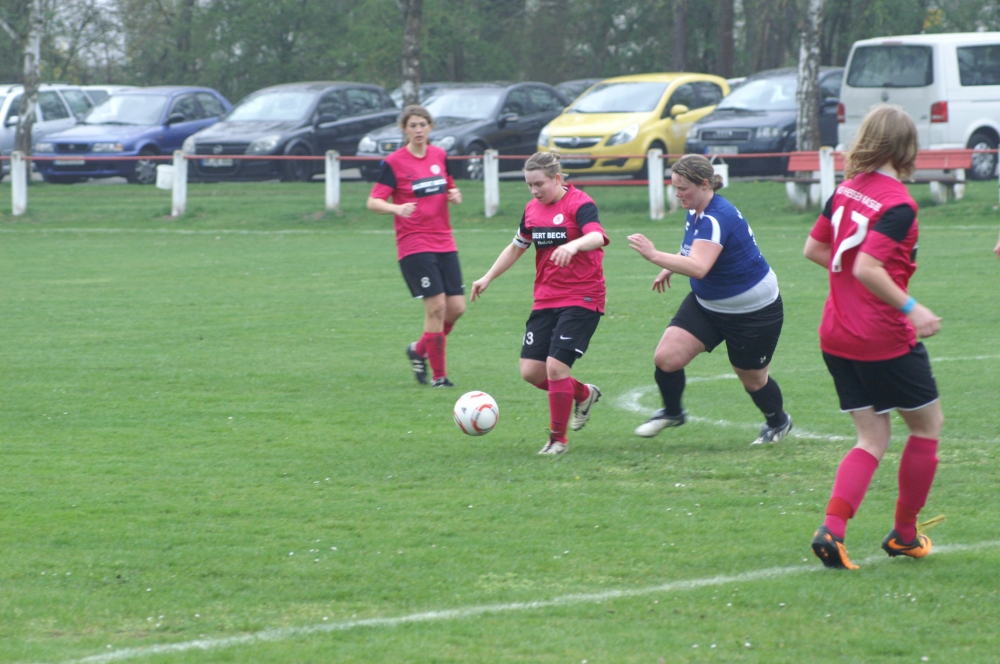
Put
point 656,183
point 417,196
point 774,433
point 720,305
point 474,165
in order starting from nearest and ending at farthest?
1. point 720,305
2. point 774,433
3. point 417,196
4. point 656,183
5. point 474,165

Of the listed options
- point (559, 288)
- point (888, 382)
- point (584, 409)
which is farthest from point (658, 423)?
point (888, 382)

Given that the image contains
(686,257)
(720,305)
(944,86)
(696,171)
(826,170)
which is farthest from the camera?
(944,86)

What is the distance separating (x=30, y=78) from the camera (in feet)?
82.6

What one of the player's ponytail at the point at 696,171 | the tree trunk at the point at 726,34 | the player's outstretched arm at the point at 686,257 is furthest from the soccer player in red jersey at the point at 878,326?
the tree trunk at the point at 726,34

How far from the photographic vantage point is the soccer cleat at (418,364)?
908cm

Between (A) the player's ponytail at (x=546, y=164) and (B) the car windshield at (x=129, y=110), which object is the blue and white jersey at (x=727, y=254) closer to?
(A) the player's ponytail at (x=546, y=164)

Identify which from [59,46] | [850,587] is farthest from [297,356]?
[59,46]

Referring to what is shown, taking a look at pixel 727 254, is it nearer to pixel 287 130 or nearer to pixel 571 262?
pixel 571 262

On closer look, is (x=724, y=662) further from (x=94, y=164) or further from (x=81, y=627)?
(x=94, y=164)

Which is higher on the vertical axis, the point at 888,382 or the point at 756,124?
the point at 756,124

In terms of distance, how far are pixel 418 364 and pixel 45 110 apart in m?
22.1

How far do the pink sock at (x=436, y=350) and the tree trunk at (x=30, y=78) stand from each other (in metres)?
18.6

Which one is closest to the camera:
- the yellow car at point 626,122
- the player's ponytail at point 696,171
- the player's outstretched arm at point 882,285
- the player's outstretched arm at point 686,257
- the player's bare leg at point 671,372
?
the player's outstretched arm at point 882,285

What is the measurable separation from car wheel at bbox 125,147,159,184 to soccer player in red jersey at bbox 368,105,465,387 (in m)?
17.5
